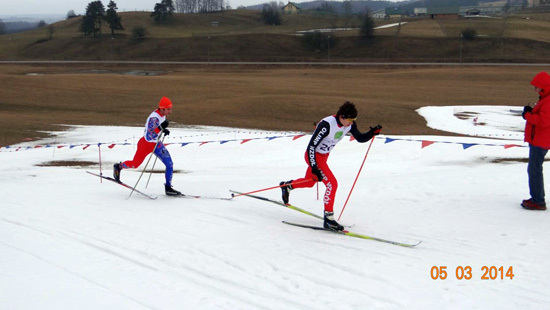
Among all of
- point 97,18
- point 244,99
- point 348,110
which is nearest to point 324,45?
point 97,18

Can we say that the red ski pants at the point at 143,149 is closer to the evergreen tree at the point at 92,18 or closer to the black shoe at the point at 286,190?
the black shoe at the point at 286,190

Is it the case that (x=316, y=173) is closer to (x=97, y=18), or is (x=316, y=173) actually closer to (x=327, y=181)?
(x=327, y=181)

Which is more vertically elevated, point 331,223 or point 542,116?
point 542,116

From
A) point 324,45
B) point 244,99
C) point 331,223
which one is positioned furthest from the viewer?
point 324,45

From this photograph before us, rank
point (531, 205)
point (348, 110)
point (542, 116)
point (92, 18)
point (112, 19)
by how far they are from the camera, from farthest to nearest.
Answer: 1. point (112, 19)
2. point (92, 18)
3. point (531, 205)
4. point (542, 116)
5. point (348, 110)

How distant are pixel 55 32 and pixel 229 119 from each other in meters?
120

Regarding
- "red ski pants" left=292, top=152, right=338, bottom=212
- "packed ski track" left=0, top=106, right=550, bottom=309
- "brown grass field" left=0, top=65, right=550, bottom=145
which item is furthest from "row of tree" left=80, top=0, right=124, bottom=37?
"red ski pants" left=292, top=152, right=338, bottom=212

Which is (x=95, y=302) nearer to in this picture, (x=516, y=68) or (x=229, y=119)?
(x=229, y=119)

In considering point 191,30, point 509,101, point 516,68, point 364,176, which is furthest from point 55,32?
point 364,176

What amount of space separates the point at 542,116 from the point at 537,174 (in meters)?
1.07

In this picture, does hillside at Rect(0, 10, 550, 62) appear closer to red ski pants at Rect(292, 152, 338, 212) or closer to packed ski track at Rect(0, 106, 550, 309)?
packed ski track at Rect(0, 106, 550, 309)

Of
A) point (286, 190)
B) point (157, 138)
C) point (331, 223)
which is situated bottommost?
point (331, 223)

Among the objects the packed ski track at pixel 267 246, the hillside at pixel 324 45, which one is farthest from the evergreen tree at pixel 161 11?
the packed ski track at pixel 267 246

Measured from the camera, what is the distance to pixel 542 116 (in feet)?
27.7
